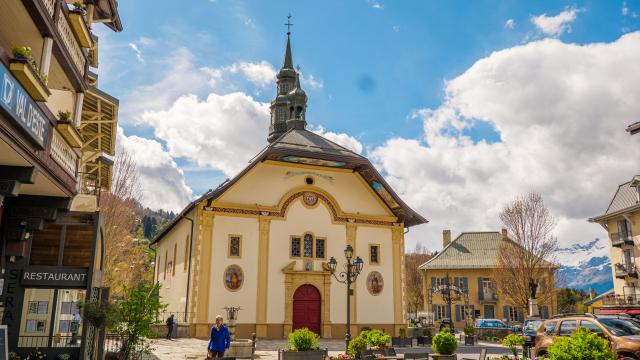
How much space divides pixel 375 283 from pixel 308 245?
4682 mm

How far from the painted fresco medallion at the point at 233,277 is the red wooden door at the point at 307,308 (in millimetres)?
3245

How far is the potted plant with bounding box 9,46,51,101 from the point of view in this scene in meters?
7.90

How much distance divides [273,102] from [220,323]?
3633cm

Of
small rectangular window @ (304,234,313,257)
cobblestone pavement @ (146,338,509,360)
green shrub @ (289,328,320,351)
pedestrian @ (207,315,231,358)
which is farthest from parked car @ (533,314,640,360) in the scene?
small rectangular window @ (304,234,313,257)

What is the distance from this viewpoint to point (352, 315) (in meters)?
29.9

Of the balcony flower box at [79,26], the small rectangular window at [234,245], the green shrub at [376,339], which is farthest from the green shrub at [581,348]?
the small rectangular window at [234,245]

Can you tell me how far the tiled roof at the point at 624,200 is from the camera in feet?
122

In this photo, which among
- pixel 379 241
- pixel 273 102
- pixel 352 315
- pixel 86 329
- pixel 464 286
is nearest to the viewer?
pixel 86 329

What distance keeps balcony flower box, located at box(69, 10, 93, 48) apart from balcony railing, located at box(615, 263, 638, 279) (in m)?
38.1

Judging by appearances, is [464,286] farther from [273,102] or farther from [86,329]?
[86,329]

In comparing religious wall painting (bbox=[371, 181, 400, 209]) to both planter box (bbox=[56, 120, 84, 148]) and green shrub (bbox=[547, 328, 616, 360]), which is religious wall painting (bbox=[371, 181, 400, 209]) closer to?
planter box (bbox=[56, 120, 84, 148])

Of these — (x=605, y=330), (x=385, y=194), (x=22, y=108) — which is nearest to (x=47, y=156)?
(x=22, y=108)

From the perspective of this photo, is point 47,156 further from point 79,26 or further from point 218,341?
point 218,341

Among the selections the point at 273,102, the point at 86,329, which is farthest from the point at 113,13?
the point at 273,102
